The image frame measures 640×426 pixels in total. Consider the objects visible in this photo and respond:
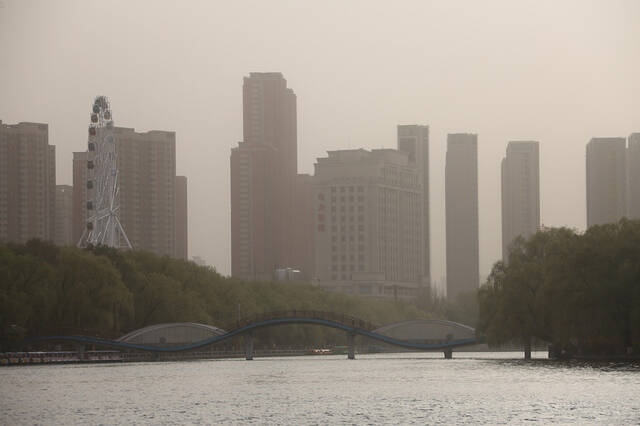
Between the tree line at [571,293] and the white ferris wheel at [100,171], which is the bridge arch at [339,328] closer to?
the tree line at [571,293]

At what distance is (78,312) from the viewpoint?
120 m

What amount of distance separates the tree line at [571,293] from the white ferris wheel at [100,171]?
200 ft

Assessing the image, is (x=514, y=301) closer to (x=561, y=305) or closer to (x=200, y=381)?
(x=561, y=305)

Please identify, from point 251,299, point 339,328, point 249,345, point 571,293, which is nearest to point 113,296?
point 249,345

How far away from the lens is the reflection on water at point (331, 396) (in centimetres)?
5741

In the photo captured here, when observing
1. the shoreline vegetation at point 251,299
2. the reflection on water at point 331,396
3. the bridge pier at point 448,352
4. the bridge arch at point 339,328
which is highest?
the shoreline vegetation at point 251,299

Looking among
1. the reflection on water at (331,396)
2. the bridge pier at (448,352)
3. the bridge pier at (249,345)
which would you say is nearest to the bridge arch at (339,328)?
the bridge pier at (448,352)

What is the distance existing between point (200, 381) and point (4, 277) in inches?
1391

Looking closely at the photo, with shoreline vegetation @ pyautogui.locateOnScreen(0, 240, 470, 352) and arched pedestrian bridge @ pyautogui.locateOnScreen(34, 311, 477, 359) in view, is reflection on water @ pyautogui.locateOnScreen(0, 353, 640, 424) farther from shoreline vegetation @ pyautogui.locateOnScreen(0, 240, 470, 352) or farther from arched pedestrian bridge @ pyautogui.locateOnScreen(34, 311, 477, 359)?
arched pedestrian bridge @ pyautogui.locateOnScreen(34, 311, 477, 359)

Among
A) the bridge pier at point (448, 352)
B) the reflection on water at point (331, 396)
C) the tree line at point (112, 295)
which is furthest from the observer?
the bridge pier at point (448, 352)

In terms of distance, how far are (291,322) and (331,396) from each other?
55.8m

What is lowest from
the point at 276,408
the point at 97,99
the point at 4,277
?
the point at 276,408

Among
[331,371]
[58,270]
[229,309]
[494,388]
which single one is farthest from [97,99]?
[494,388]

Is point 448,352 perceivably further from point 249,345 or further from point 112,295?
point 112,295
